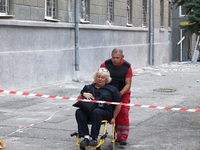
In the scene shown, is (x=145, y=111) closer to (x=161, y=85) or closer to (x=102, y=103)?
(x=102, y=103)

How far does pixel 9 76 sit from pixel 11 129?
4.96 m

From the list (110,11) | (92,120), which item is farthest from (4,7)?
(110,11)

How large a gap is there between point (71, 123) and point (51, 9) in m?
7.72

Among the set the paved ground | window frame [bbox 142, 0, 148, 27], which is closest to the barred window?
the paved ground

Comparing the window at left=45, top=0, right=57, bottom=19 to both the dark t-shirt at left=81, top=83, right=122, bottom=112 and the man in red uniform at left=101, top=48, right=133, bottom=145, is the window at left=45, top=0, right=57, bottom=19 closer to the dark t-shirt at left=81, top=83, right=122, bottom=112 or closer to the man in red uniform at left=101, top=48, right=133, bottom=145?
the man in red uniform at left=101, top=48, right=133, bottom=145

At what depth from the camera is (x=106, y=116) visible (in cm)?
599

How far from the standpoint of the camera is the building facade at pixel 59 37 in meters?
12.5

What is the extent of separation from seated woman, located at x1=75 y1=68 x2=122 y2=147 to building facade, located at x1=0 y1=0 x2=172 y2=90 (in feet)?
20.8

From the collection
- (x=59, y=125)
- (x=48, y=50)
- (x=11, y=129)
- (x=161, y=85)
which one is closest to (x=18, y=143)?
(x=11, y=129)

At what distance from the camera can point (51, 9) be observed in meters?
15.2

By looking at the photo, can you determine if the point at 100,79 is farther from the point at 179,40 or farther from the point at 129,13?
the point at 179,40

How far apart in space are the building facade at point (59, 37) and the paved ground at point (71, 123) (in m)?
0.95

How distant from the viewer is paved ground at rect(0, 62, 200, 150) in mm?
6488

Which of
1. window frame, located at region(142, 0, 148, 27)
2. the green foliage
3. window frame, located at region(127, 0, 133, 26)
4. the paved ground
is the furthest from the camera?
window frame, located at region(142, 0, 148, 27)
